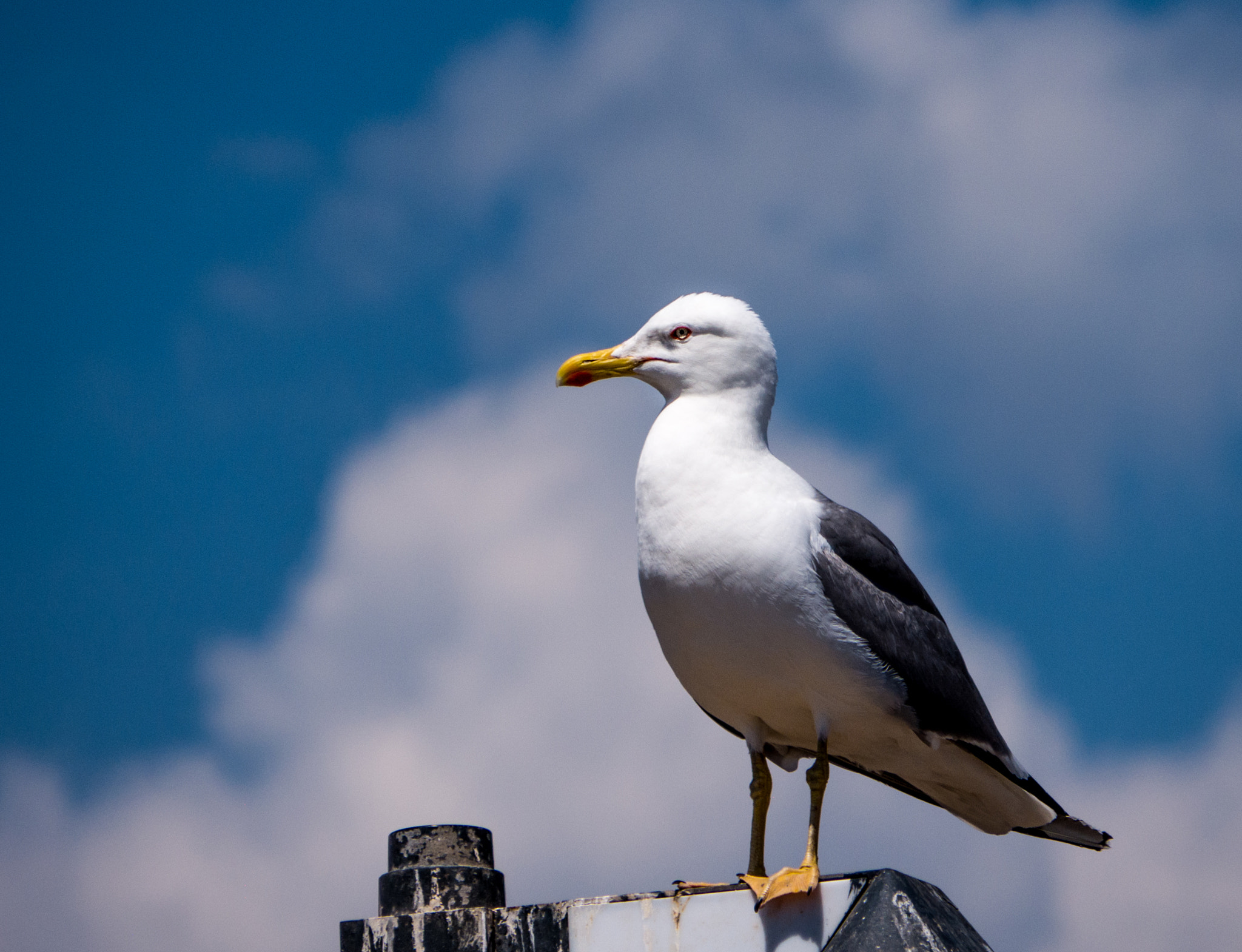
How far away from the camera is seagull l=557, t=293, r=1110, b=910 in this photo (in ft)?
20.0

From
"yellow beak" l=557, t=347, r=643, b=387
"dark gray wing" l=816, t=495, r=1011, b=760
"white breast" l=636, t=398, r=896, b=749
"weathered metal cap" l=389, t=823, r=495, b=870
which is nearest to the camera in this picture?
"white breast" l=636, t=398, r=896, b=749

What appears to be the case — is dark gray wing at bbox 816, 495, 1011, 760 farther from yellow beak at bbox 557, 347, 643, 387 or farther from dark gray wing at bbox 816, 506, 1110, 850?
yellow beak at bbox 557, 347, 643, 387

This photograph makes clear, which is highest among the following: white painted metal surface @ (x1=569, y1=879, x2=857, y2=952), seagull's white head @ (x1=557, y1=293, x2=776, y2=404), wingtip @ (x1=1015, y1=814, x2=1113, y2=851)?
seagull's white head @ (x1=557, y1=293, x2=776, y2=404)

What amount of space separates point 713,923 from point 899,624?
1824mm

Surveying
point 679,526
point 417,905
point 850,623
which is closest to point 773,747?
point 850,623

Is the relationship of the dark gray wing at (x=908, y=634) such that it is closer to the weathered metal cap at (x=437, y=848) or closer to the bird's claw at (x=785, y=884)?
the bird's claw at (x=785, y=884)

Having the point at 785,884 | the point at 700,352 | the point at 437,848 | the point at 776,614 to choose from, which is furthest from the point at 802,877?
the point at 700,352

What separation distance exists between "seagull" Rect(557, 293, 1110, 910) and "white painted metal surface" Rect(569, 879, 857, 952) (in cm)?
11

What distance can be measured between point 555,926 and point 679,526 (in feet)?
6.89

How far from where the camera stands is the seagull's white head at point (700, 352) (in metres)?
6.85

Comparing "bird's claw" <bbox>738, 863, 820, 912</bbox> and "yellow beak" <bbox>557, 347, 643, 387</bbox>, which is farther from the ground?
"yellow beak" <bbox>557, 347, 643, 387</bbox>

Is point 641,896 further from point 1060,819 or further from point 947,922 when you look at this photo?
point 1060,819

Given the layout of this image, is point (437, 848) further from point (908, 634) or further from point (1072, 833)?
point (1072, 833)

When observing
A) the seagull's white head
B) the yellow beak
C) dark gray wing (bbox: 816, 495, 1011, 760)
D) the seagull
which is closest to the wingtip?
the seagull
